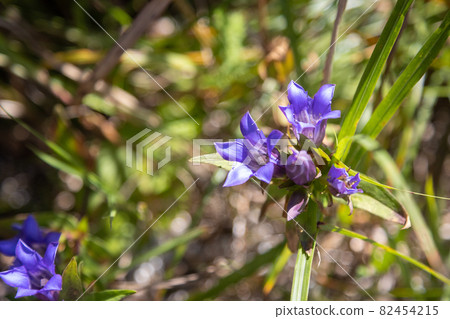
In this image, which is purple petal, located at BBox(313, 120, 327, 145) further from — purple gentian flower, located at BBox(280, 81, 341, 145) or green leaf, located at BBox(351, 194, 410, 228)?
green leaf, located at BBox(351, 194, 410, 228)

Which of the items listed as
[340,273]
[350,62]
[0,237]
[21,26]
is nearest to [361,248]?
[340,273]

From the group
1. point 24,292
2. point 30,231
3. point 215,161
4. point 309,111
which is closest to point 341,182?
point 309,111

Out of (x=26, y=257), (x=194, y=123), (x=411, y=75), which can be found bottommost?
(x=26, y=257)

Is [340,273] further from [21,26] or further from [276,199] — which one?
[21,26]

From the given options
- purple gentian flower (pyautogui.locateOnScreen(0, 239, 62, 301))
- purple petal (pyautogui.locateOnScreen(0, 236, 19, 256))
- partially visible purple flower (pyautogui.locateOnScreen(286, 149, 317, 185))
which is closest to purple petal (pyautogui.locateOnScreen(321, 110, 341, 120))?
partially visible purple flower (pyautogui.locateOnScreen(286, 149, 317, 185))

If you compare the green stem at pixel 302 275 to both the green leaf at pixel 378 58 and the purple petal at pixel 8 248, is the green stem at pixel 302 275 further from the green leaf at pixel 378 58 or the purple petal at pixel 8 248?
the purple petal at pixel 8 248

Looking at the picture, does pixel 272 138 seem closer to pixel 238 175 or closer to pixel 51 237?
pixel 238 175
